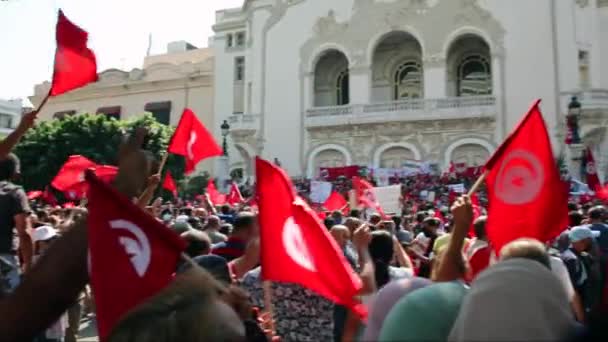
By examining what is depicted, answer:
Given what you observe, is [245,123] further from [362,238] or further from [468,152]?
[362,238]

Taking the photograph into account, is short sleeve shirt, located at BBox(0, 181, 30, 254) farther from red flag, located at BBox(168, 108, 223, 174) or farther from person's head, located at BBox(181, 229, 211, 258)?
red flag, located at BBox(168, 108, 223, 174)

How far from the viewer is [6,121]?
5506 cm

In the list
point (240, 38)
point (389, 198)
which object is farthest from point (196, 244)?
point (240, 38)

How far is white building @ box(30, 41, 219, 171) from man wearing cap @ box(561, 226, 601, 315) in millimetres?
31973

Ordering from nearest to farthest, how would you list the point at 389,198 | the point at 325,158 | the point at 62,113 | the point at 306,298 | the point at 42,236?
1. the point at 306,298
2. the point at 42,236
3. the point at 389,198
4. the point at 325,158
5. the point at 62,113

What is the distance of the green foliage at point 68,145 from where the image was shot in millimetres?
28438

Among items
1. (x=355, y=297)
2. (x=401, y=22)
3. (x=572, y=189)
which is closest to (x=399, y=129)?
(x=401, y=22)

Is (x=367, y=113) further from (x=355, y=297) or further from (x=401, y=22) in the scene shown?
(x=355, y=297)

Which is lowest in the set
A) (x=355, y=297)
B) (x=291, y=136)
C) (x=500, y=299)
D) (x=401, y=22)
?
(x=355, y=297)

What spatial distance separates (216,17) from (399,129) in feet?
53.3

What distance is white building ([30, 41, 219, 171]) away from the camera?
39688mm

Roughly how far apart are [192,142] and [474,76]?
2508 centimetres

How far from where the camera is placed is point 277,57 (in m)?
32.7

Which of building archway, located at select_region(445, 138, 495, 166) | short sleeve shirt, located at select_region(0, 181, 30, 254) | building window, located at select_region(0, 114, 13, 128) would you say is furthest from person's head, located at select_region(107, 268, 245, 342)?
building window, located at select_region(0, 114, 13, 128)
